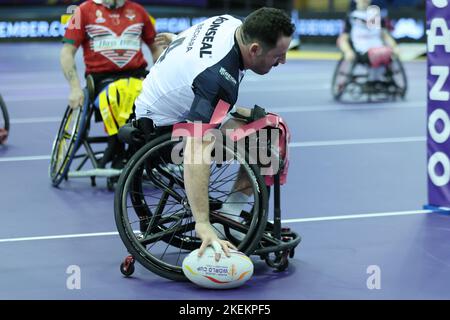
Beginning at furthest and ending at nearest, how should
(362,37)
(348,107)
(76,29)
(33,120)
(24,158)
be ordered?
(362,37) → (348,107) → (33,120) → (24,158) → (76,29)

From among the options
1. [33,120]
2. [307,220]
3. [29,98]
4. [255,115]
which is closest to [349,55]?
[33,120]

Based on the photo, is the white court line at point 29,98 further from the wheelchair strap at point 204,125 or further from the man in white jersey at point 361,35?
the wheelchair strap at point 204,125

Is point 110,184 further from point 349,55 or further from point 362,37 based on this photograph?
point 362,37

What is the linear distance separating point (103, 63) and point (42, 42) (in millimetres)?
13985

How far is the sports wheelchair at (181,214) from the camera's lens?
175 inches

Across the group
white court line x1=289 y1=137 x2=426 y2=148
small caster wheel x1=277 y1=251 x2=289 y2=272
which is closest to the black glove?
small caster wheel x1=277 y1=251 x2=289 y2=272

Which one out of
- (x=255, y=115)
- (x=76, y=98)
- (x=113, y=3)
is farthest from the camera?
(x=113, y=3)

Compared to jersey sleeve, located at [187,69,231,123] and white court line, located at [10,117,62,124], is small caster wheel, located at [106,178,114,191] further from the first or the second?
white court line, located at [10,117,62,124]

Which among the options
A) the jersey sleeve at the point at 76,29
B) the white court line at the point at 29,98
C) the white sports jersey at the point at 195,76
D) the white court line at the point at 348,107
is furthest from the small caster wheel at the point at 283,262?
the white court line at the point at 29,98

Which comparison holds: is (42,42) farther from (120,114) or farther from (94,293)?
(94,293)

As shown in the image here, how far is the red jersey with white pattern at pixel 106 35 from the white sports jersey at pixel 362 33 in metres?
5.11

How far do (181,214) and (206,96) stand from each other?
782 mm

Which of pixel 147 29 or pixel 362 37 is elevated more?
pixel 147 29

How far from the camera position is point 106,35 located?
272 inches
